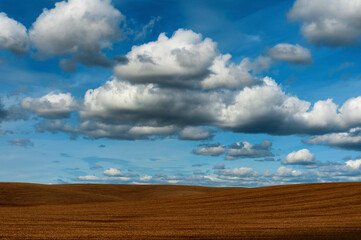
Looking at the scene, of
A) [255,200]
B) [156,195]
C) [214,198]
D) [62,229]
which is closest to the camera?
[62,229]

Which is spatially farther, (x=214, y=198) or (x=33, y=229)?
(x=214, y=198)

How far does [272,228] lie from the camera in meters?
13.2

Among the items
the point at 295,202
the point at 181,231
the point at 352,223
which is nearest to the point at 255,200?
the point at 295,202

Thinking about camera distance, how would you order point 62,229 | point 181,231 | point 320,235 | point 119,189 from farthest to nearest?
point 119,189 → point 62,229 → point 181,231 → point 320,235

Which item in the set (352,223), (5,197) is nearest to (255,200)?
(352,223)

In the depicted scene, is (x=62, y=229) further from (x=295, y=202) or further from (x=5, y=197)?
(x=5, y=197)

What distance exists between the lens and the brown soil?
39.4 feet

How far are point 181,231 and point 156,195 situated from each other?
3789 cm

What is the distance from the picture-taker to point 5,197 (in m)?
38.1

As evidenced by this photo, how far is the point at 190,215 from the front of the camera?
19891mm

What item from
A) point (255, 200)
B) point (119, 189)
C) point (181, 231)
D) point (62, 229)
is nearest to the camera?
point (181, 231)

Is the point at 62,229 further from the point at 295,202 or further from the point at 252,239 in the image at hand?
the point at 295,202

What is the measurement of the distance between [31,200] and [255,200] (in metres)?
21.5

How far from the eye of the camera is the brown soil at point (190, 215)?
12.0 metres
